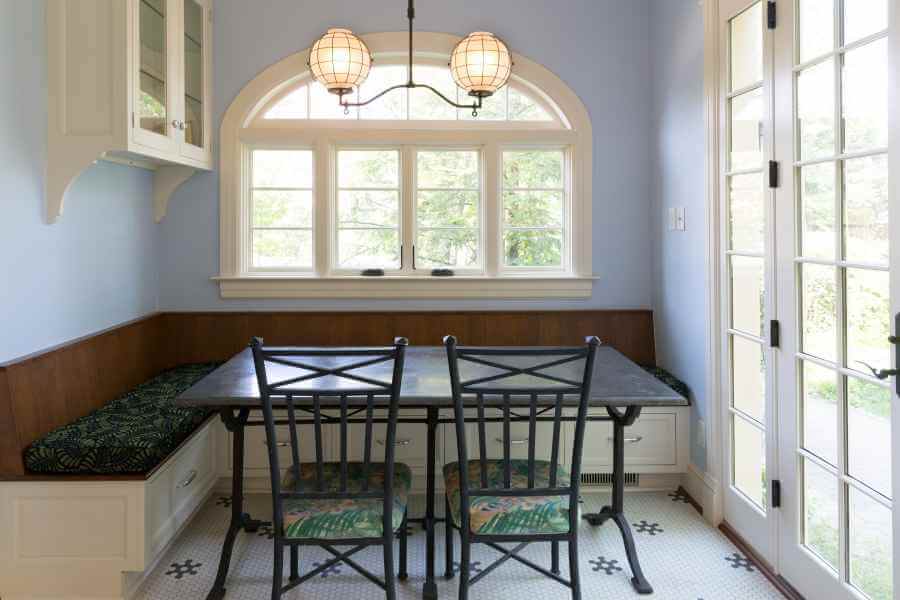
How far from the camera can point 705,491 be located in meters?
2.96

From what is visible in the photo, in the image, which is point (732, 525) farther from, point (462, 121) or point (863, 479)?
point (462, 121)

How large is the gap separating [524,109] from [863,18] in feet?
6.43

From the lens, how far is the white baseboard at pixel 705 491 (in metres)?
2.86

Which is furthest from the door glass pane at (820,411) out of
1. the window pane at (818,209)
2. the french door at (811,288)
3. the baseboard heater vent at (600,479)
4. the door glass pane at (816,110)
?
the baseboard heater vent at (600,479)

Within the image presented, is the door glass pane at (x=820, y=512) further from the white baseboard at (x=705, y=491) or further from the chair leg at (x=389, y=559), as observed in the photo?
the chair leg at (x=389, y=559)

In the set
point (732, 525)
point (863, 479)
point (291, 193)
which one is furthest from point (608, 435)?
point (291, 193)

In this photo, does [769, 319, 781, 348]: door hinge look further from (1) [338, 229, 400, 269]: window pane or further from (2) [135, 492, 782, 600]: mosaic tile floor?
(1) [338, 229, 400, 269]: window pane

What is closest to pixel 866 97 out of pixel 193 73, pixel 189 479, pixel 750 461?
pixel 750 461

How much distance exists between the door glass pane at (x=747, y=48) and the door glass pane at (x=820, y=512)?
1.41 meters

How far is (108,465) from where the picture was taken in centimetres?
225

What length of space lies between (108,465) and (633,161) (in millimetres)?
2859

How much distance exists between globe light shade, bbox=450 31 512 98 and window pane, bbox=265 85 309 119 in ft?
3.57

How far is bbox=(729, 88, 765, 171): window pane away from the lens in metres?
2.49

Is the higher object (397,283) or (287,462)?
(397,283)
